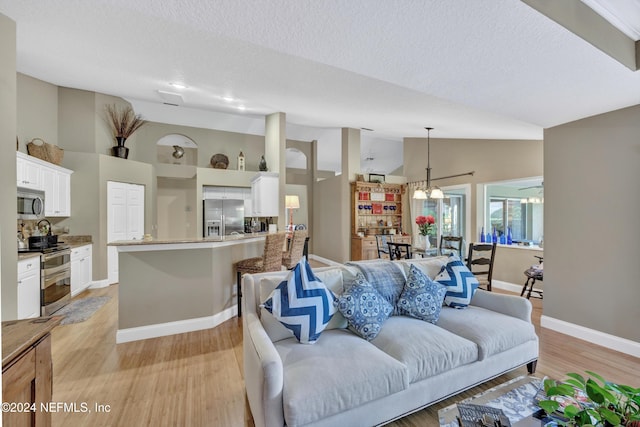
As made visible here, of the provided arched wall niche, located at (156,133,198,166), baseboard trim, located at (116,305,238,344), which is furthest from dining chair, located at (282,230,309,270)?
arched wall niche, located at (156,133,198,166)

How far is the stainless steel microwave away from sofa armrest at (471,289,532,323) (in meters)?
5.66

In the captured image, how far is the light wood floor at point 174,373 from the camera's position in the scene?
196 cm

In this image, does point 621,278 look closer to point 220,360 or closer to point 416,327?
point 416,327

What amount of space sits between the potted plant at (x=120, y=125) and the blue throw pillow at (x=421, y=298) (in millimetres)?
5702

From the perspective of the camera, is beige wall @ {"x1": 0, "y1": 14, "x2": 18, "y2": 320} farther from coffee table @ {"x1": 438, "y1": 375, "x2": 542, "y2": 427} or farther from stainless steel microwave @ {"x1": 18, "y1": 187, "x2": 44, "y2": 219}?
coffee table @ {"x1": 438, "y1": 375, "x2": 542, "y2": 427}

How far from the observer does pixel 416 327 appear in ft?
7.16

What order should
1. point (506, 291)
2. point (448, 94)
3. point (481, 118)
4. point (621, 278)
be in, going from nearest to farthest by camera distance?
point (448, 94), point (621, 278), point (481, 118), point (506, 291)

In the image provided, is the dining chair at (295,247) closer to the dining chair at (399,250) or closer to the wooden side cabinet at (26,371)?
the dining chair at (399,250)

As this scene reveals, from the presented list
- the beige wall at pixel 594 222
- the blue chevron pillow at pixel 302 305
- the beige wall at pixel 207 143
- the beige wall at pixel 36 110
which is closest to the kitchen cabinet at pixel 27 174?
the beige wall at pixel 36 110

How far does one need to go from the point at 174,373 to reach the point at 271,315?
45.1 inches

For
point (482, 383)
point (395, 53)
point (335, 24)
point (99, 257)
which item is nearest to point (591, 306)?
point (482, 383)

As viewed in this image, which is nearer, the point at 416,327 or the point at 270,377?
the point at 270,377

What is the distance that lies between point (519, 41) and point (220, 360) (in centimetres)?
336

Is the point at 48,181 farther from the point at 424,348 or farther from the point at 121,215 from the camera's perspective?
the point at 424,348
